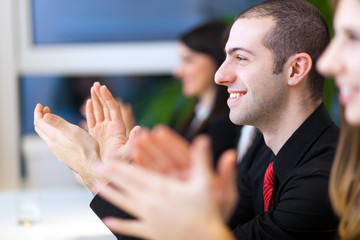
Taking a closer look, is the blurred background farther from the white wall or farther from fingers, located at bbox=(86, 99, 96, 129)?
fingers, located at bbox=(86, 99, 96, 129)

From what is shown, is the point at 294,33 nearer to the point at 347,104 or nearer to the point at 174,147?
the point at 347,104

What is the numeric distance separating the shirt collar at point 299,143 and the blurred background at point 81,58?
2481mm

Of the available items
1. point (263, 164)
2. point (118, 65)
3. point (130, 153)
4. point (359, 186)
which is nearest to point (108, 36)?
point (118, 65)

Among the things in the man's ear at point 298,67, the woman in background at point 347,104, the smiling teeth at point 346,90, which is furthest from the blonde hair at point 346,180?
the man's ear at point 298,67

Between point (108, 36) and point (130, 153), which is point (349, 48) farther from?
point (108, 36)

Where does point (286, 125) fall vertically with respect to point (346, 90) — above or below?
below

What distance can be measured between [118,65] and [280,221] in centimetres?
281

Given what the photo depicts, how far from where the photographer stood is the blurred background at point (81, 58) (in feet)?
12.8

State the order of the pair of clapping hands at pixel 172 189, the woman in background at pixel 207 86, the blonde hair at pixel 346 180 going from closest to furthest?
1. the pair of clapping hands at pixel 172 189
2. the blonde hair at pixel 346 180
3. the woman in background at pixel 207 86

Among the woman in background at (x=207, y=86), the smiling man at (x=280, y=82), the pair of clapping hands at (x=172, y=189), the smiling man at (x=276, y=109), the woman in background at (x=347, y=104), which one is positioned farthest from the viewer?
the woman in background at (x=207, y=86)

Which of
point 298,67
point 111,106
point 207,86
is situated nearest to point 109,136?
point 111,106

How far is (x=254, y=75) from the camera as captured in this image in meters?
1.54

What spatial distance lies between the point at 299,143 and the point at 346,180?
1.22 ft

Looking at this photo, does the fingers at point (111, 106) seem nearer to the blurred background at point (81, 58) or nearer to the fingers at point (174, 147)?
the fingers at point (174, 147)
